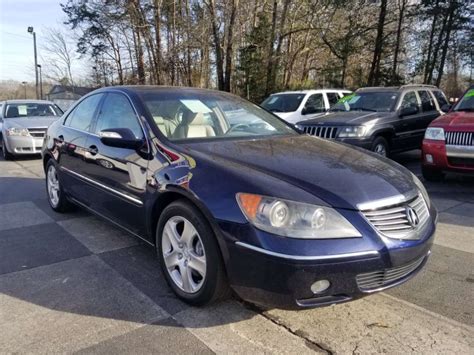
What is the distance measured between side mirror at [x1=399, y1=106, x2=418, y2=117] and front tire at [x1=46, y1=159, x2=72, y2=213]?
20.7ft

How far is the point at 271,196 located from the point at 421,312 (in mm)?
1411

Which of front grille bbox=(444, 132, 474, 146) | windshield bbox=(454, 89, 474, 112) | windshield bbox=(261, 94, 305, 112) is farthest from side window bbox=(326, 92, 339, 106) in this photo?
front grille bbox=(444, 132, 474, 146)

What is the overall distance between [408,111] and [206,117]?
598 centimetres

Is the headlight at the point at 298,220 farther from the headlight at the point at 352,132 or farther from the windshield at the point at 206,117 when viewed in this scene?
the headlight at the point at 352,132

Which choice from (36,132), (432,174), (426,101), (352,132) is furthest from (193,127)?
(36,132)

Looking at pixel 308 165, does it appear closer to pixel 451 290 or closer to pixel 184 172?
pixel 184 172

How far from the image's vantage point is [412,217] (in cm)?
273

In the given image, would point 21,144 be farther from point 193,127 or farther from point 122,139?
point 193,127

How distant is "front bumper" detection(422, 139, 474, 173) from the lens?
606 cm

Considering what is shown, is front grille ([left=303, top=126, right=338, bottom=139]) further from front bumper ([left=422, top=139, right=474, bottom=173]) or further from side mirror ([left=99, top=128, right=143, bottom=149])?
side mirror ([left=99, top=128, right=143, bottom=149])

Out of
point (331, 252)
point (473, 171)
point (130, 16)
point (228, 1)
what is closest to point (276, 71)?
point (228, 1)

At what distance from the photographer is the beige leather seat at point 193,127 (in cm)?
348

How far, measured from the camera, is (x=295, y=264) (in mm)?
2318

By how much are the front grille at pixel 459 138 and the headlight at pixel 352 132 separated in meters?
1.49
